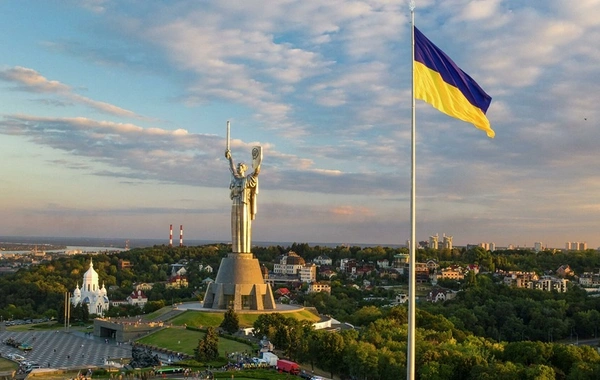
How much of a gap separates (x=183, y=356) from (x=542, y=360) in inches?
656

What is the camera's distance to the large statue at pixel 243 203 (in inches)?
1777

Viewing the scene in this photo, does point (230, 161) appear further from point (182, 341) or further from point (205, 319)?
point (182, 341)

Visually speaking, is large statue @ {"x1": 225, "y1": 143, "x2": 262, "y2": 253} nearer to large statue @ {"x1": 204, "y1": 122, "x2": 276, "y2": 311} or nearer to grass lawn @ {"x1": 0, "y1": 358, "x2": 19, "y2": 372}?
large statue @ {"x1": 204, "y1": 122, "x2": 276, "y2": 311}

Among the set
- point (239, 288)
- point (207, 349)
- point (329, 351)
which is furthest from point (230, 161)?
point (329, 351)

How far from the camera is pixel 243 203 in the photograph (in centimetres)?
4516

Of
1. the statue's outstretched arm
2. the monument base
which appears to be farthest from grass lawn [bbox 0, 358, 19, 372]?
the statue's outstretched arm

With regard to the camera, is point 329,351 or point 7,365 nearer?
point 329,351

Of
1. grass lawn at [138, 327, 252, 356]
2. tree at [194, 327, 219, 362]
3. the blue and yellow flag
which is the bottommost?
grass lawn at [138, 327, 252, 356]

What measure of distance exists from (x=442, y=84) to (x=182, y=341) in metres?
28.3

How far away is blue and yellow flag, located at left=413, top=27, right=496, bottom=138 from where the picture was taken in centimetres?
1151

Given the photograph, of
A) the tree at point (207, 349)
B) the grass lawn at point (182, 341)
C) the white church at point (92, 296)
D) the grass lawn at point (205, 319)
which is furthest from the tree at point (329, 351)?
the white church at point (92, 296)

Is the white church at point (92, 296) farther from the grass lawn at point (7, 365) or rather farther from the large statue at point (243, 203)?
the grass lawn at point (7, 365)

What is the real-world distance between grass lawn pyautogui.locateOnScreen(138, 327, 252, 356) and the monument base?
4759 millimetres

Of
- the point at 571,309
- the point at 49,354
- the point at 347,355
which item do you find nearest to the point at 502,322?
the point at 571,309
